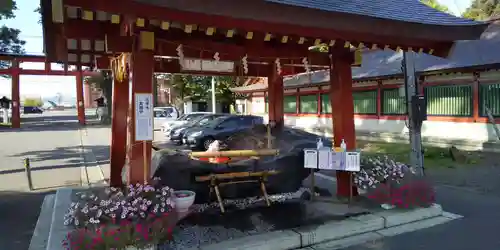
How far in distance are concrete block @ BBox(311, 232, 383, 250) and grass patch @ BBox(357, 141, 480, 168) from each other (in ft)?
24.2

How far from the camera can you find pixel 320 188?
797 cm

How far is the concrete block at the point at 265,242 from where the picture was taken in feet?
15.7

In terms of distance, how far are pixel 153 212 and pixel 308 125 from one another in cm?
2029

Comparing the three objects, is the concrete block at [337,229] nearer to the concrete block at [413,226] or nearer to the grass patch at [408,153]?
the concrete block at [413,226]

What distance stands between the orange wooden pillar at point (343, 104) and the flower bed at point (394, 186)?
0.36 m

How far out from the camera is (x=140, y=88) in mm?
5059

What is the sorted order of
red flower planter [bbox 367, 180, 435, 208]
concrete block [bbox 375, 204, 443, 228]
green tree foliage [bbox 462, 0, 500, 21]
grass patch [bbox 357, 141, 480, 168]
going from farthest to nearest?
1. green tree foliage [bbox 462, 0, 500, 21]
2. grass patch [bbox 357, 141, 480, 168]
3. red flower planter [bbox 367, 180, 435, 208]
4. concrete block [bbox 375, 204, 443, 228]

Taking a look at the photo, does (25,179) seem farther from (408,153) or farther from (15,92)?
(15,92)

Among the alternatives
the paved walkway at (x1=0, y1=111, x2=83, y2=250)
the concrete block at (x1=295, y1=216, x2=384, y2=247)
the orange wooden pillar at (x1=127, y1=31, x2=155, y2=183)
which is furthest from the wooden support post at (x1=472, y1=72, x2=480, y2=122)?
the paved walkway at (x1=0, y1=111, x2=83, y2=250)

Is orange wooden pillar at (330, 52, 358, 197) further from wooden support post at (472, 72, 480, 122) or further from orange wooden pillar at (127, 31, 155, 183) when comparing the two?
wooden support post at (472, 72, 480, 122)

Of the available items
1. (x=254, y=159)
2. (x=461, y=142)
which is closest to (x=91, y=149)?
(x=254, y=159)

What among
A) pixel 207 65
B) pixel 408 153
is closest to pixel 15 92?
pixel 207 65

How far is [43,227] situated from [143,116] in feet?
9.27

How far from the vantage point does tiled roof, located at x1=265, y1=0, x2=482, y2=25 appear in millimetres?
5184
